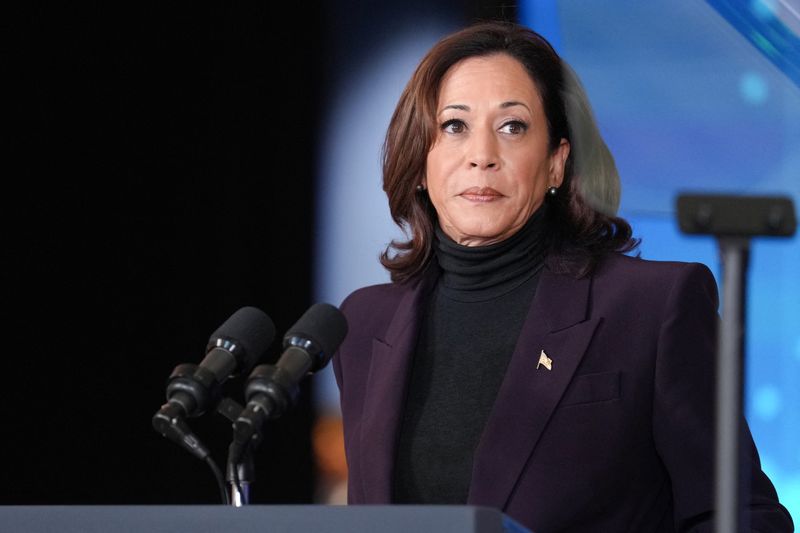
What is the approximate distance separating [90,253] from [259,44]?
0.71 m

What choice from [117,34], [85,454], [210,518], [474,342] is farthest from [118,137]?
[210,518]

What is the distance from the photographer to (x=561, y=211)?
200 centimetres

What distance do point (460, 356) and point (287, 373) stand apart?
2.50ft

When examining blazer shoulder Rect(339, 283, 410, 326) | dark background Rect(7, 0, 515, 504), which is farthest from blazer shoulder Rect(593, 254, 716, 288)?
dark background Rect(7, 0, 515, 504)

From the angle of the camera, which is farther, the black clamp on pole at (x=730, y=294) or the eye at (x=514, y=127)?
the eye at (x=514, y=127)

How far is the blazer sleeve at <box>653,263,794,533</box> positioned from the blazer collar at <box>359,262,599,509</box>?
0.13m

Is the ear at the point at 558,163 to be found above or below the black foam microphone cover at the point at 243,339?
above

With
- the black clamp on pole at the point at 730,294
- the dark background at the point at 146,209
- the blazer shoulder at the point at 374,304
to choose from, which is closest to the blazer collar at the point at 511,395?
the blazer shoulder at the point at 374,304

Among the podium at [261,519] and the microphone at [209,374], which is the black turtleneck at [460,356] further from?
the podium at [261,519]

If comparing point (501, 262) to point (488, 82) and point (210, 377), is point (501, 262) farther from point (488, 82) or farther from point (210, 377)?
point (210, 377)

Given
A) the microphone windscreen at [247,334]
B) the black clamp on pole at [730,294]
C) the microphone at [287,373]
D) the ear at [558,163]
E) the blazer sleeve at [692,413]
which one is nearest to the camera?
the black clamp on pole at [730,294]

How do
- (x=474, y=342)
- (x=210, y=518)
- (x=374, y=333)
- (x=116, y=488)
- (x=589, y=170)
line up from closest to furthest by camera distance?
(x=589, y=170), (x=210, y=518), (x=474, y=342), (x=374, y=333), (x=116, y=488)

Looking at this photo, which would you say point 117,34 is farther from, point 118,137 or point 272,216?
point 272,216

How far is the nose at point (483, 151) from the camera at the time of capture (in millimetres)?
1896
